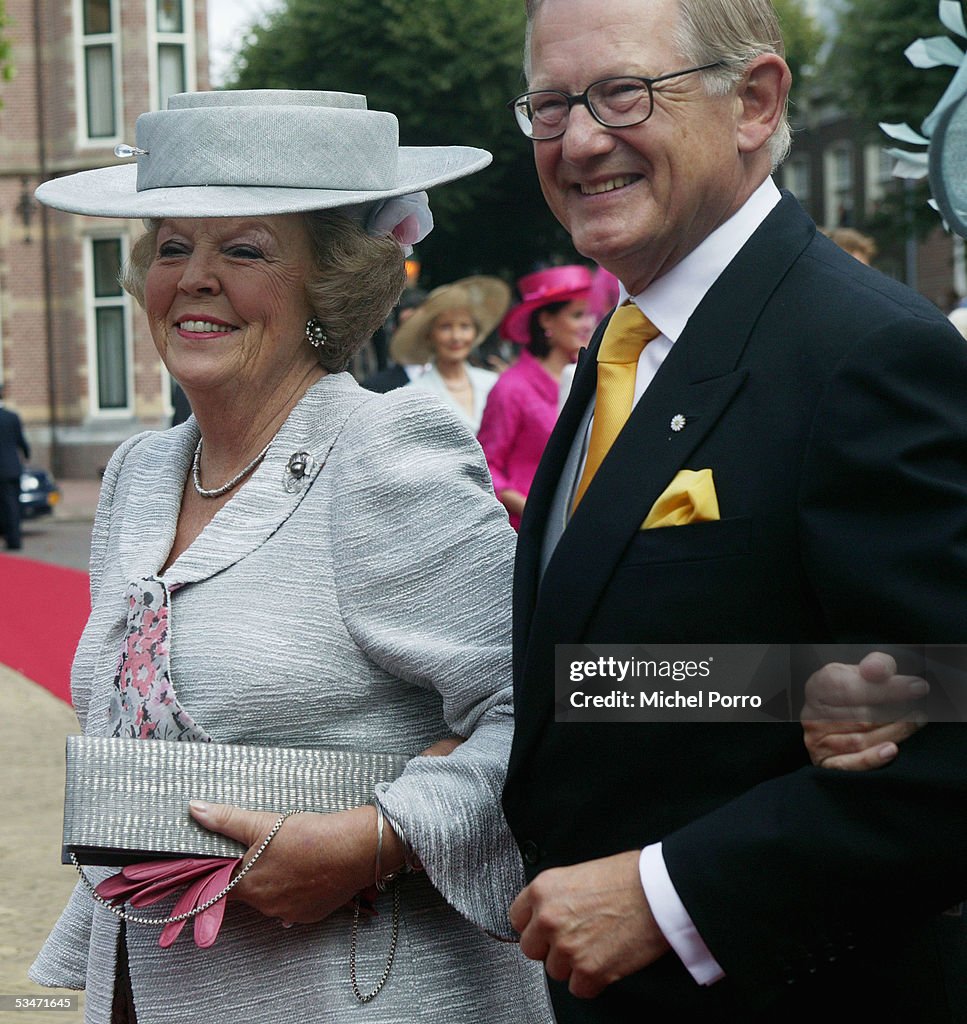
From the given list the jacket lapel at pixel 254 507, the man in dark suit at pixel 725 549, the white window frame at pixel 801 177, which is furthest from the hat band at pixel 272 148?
the white window frame at pixel 801 177

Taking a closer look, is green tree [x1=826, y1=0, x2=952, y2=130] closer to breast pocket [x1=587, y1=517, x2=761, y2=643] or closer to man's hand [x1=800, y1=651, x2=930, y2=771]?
breast pocket [x1=587, y1=517, x2=761, y2=643]

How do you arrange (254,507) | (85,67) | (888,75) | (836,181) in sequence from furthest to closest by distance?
(836,181) → (888,75) → (85,67) → (254,507)

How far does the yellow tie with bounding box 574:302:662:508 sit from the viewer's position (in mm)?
1906

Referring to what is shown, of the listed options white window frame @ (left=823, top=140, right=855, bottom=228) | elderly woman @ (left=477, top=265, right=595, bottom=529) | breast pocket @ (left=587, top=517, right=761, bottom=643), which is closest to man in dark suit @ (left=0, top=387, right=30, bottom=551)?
elderly woman @ (left=477, top=265, right=595, bottom=529)

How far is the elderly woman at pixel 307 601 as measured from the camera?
221cm

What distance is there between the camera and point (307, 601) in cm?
229

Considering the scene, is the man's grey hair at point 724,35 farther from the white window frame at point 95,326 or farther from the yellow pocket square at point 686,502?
the white window frame at point 95,326

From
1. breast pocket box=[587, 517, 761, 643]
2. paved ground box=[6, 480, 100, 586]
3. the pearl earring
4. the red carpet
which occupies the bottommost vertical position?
paved ground box=[6, 480, 100, 586]

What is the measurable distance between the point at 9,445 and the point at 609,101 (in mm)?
16481

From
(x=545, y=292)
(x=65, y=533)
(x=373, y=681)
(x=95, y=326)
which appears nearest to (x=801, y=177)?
(x=95, y=326)

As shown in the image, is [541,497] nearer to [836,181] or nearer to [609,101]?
[609,101]

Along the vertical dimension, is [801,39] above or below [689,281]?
below

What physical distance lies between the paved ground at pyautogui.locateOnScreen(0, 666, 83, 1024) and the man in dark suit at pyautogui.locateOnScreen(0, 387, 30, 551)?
29.3ft

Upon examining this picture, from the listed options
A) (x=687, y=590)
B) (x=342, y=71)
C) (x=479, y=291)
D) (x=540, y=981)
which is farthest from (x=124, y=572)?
(x=342, y=71)
